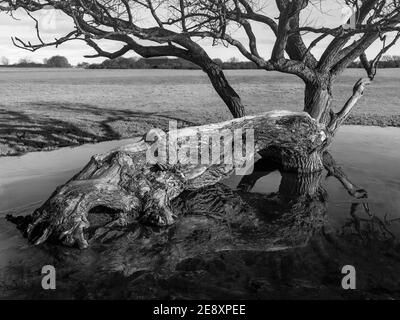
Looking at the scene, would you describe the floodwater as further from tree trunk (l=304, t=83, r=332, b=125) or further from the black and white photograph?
tree trunk (l=304, t=83, r=332, b=125)

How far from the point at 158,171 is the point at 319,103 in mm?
7936

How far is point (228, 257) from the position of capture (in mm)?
6527

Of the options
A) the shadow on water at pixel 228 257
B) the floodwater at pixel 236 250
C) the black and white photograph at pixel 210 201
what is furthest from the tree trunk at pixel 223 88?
the shadow on water at pixel 228 257

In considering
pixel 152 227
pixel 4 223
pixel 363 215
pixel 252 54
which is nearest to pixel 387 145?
pixel 252 54

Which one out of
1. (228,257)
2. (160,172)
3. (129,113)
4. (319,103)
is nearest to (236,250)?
(228,257)

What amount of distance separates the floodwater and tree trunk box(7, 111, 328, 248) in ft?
1.15

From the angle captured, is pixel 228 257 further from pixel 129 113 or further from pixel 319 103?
pixel 129 113

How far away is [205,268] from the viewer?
6176 mm

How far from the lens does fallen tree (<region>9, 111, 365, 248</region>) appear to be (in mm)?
7359

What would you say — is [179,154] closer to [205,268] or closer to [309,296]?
[205,268]

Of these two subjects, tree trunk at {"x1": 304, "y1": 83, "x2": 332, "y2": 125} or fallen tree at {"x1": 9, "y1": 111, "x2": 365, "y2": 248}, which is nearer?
fallen tree at {"x1": 9, "y1": 111, "x2": 365, "y2": 248}

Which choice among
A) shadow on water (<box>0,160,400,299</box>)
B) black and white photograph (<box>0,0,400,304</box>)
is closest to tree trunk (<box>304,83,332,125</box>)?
black and white photograph (<box>0,0,400,304</box>)

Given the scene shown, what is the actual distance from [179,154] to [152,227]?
2.09 m

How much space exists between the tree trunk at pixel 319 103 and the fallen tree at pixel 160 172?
2775mm
